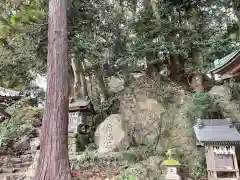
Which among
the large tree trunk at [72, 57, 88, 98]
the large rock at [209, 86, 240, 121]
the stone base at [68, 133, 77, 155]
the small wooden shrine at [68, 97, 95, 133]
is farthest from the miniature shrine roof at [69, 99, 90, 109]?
the large rock at [209, 86, 240, 121]

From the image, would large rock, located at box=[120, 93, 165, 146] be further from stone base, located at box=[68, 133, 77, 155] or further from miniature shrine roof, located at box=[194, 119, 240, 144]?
miniature shrine roof, located at box=[194, 119, 240, 144]

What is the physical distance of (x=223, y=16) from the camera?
1042 centimetres

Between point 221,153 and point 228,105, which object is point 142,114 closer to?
point 228,105

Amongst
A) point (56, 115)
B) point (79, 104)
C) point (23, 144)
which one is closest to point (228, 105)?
point (79, 104)

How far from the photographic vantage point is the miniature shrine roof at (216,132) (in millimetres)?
5398

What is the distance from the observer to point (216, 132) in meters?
5.74

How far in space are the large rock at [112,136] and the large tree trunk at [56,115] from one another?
136 inches

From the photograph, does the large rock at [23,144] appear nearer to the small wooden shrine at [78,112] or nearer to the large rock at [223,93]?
the small wooden shrine at [78,112]

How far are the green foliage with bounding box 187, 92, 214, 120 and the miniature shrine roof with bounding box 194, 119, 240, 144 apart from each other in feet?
3.22

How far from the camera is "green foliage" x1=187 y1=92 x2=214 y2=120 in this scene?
7256 millimetres

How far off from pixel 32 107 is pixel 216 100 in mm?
9726

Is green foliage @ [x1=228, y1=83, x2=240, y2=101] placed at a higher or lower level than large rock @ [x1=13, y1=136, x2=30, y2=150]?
higher

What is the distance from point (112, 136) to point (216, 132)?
13.1ft

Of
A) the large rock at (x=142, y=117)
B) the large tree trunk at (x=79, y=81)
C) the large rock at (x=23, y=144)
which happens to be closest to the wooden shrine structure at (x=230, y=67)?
the large rock at (x=142, y=117)
